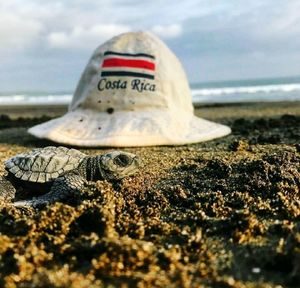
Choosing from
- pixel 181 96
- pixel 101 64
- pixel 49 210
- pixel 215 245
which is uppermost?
pixel 101 64

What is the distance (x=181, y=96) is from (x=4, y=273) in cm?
634

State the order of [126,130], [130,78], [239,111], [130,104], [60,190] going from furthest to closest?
[239,111], [130,78], [130,104], [126,130], [60,190]

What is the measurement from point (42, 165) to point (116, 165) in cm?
73

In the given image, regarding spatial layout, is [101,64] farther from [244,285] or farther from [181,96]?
[244,285]

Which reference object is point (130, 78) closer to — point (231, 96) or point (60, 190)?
point (60, 190)

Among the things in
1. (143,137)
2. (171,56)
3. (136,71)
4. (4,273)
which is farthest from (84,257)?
(171,56)

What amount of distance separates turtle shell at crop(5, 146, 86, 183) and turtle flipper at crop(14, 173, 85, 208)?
23 centimetres

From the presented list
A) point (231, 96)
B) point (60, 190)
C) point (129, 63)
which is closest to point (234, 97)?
point (231, 96)

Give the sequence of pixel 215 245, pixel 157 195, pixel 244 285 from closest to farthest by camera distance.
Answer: pixel 244 285
pixel 215 245
pixel 157 195

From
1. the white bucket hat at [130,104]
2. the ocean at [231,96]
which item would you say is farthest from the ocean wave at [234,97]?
→ the white bucket hat at [130,104]

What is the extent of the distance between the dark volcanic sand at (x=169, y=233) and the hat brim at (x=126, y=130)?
7.00 ft

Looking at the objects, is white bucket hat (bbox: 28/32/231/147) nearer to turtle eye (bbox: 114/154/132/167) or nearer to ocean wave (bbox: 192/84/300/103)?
turtle eye (bbox: 114/154/132/167)

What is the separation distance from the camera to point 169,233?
335cm

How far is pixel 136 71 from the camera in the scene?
26.8 ft
